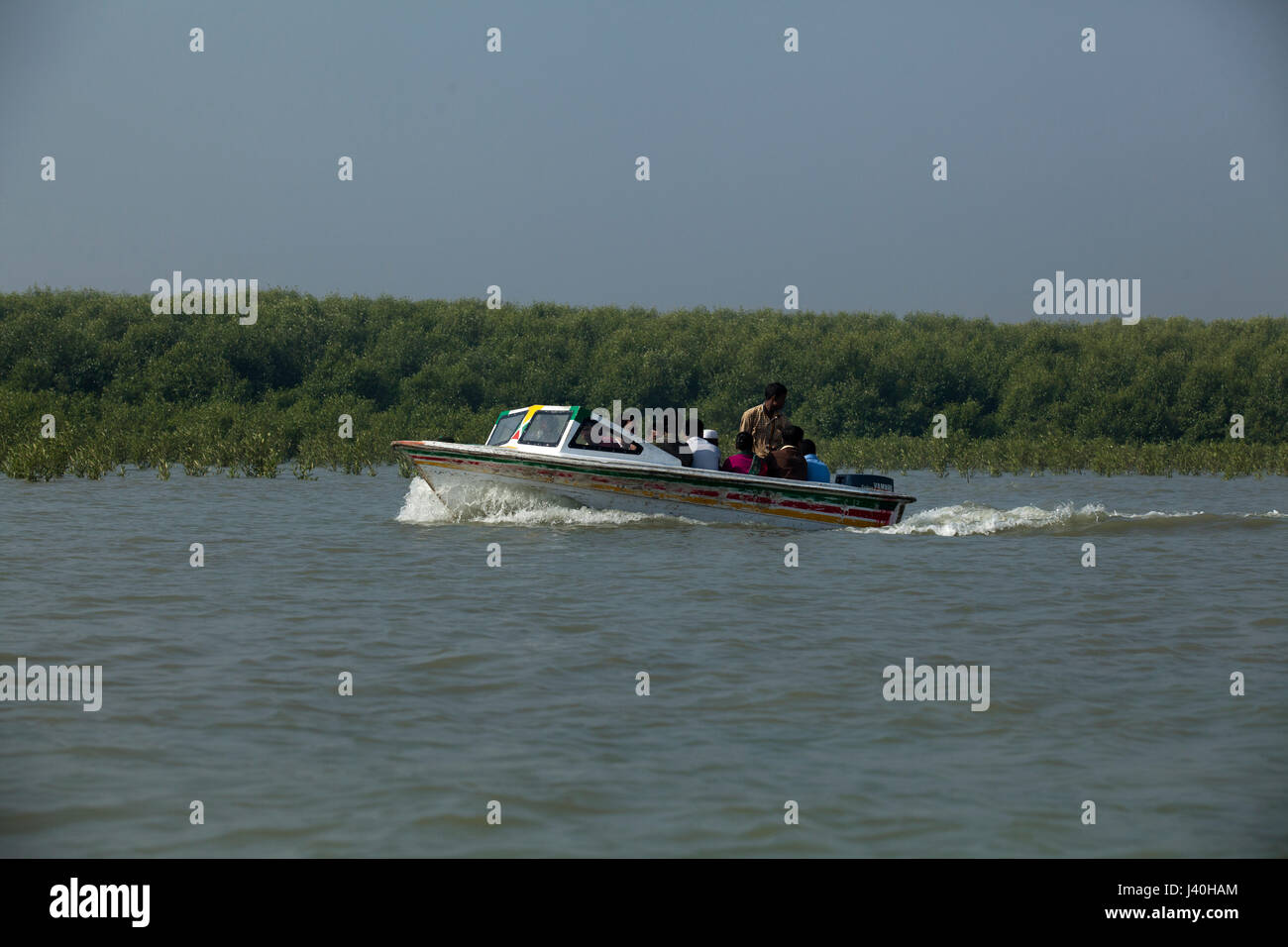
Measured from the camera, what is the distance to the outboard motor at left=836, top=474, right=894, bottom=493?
688 inches

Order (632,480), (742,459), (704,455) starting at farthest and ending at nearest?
(704,455) → (742,459) → (632,480)

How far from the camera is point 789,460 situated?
17359 mm

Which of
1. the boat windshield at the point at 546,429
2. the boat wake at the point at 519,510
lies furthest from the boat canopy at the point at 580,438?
the boat wake at the point at 519,510

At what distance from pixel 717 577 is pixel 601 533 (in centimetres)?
370

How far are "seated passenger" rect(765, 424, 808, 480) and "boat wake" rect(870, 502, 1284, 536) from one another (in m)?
1.40

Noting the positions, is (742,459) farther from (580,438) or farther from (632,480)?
(580,438)

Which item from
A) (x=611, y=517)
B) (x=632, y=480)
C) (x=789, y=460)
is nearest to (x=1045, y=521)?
(x=789, y=460)

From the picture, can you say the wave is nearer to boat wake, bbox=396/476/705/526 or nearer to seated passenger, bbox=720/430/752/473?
boat wake, bbox=396/476/705/526

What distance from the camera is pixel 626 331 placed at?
5500 cm

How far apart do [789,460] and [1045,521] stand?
412 cm

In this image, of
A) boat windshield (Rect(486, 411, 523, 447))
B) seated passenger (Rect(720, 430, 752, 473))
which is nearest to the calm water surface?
seated passenger (Rect(720, 430, 752, 473))

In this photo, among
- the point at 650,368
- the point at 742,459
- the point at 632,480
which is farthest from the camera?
the point at 650,368
